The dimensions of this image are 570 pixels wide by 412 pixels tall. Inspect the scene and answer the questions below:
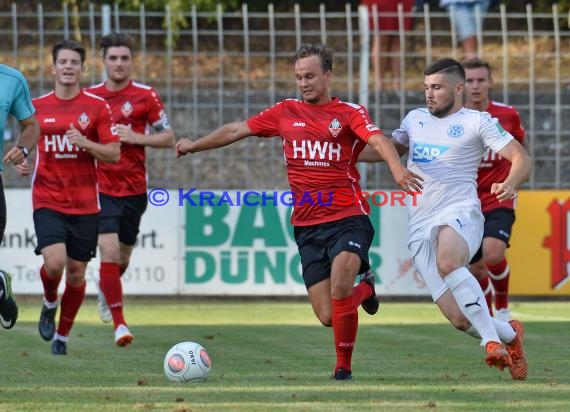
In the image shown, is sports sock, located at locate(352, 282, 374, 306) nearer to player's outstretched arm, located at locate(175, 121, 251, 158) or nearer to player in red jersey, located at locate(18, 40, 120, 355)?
player's outstretched arm, located at locate(175, 121, 251, 158)

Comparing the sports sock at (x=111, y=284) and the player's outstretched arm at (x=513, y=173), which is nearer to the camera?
the player's outstretched arm at (x=513, y=173)

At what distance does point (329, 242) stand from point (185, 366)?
4.44 ft

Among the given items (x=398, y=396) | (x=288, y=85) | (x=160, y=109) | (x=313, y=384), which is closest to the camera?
(x=398, y=396)

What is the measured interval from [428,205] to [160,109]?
4.19 meters

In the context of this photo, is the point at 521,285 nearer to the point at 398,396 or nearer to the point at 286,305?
the point at 286,305

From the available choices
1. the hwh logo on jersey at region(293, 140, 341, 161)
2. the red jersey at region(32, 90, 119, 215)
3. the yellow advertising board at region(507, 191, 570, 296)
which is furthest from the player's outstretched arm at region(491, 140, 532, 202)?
the yellow advertising board at region(507, 191, 570, 296)

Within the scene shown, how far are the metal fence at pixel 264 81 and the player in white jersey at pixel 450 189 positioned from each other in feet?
28.5

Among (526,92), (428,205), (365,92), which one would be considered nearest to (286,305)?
(365,92)

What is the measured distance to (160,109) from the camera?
42.1 ft

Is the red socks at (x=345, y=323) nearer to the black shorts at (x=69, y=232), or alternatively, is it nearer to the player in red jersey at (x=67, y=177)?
the player in red jersey at (x=67, y=177)

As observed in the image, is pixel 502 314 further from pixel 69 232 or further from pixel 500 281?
pixel 69 232

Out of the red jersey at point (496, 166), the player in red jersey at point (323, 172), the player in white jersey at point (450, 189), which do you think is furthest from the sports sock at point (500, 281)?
the player in red jersey at point (323, 172)

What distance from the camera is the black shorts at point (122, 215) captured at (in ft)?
40.8

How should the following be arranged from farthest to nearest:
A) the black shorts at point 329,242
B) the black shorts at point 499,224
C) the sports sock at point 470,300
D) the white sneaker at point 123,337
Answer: the black shorts at point 499,224
the white sneaker at point 123,337
the black shorts at point 329,242
the sports sock at point 470,300
